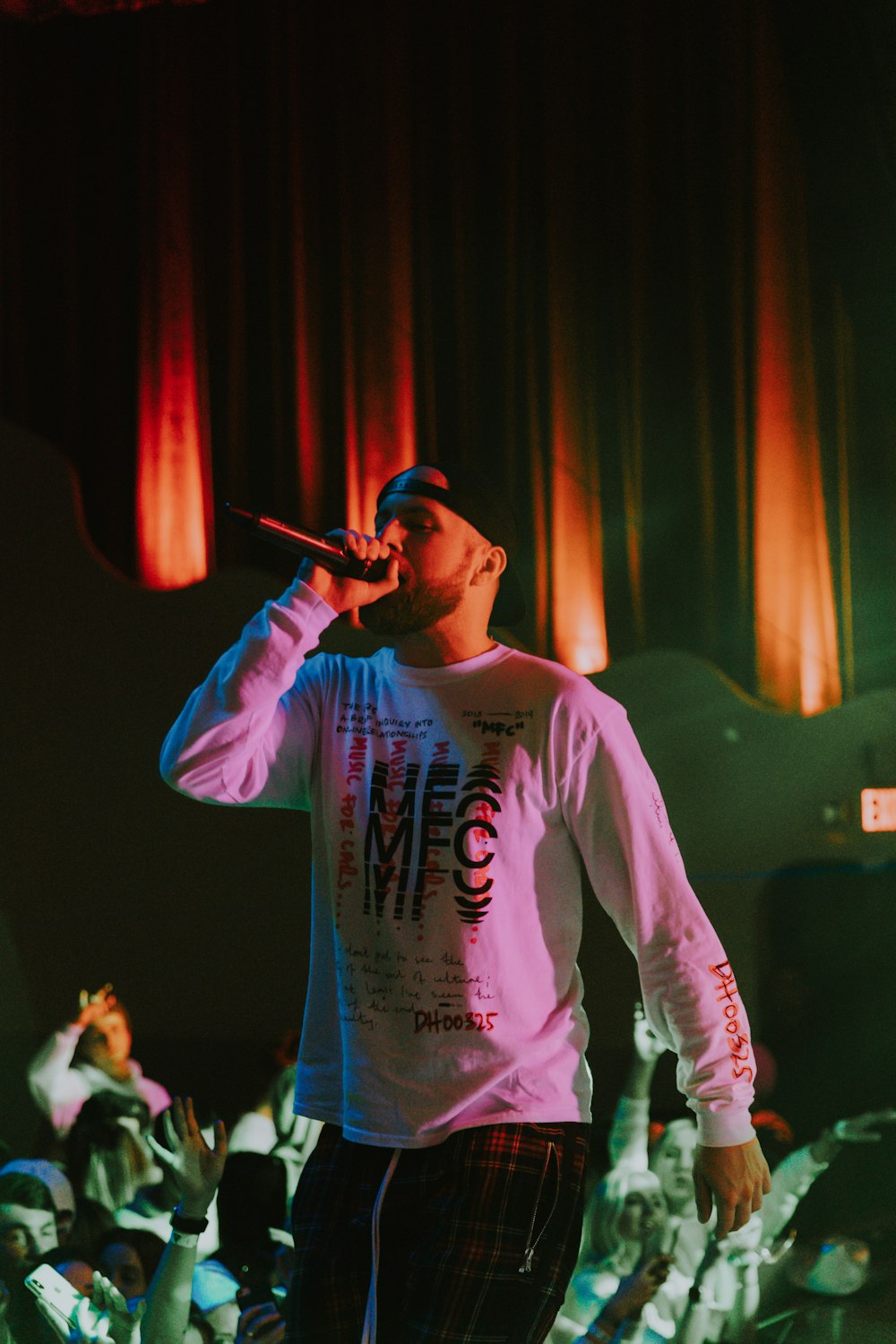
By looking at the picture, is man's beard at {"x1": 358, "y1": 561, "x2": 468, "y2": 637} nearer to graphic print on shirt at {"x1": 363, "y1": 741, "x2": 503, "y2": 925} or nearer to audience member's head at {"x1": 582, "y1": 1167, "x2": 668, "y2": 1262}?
graphic print on shirt at {"x1": 363, "y1": 741, "x2": 503, "y2": 925}

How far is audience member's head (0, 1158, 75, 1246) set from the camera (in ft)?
8.45

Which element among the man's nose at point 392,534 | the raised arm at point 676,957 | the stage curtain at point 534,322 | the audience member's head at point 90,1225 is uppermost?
the stage curtain at point 534,322

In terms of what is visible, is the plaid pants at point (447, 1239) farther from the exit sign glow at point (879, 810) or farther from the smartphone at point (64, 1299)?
the exit sign glow at point (879, 810)

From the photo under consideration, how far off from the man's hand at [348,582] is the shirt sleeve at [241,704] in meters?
0.02

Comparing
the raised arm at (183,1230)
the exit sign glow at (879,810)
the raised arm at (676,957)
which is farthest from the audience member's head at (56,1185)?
the exit sign glow at (879,810)

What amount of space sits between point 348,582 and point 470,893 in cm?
43

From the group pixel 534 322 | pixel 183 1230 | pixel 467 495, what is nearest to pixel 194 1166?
pixel 183 1230

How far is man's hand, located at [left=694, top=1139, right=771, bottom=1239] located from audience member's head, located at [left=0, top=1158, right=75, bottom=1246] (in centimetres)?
174

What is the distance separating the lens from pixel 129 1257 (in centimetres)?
250

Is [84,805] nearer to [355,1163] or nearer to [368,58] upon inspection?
[355,1163]

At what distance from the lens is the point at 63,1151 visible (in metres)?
2.70

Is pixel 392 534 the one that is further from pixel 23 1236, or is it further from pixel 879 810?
pixel 23 1236

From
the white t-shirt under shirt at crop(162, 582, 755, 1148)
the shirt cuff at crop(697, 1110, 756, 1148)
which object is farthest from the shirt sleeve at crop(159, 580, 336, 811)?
the shirt cuff at crop(697, 1110, 756, 1148)

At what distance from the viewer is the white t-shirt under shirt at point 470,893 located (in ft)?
4.57
